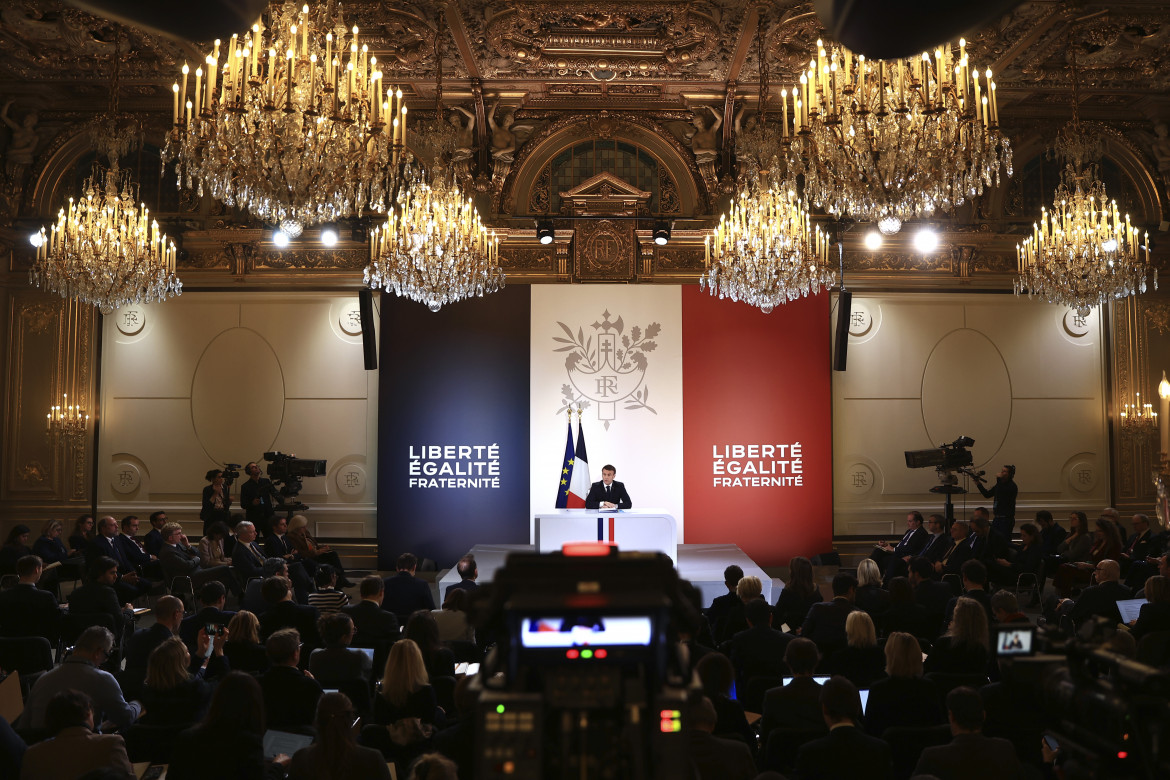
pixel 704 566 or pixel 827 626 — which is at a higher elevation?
pixel 827 626

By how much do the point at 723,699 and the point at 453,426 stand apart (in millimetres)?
8164

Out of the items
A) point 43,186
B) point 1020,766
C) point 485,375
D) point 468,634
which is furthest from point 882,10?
point 43,186

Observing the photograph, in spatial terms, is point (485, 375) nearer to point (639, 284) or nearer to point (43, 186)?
point (639, 284)

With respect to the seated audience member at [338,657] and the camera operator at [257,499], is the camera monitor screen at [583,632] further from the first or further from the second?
the camera operator at [257,499]

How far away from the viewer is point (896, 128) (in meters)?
5.66

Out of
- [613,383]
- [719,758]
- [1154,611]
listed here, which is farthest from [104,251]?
[1154,611]

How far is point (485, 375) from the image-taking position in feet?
38.9

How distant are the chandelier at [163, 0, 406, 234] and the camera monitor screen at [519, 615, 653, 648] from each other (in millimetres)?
4369

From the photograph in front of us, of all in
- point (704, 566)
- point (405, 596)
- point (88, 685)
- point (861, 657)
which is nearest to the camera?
point (88, 685)

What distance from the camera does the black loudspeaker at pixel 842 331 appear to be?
1157 cm

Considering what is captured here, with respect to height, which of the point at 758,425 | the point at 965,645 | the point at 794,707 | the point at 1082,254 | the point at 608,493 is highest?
the point at 1082,254

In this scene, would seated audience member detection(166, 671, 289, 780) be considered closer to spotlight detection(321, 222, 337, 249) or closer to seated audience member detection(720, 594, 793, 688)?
seated audience member detection(720, 594, 793, 688)

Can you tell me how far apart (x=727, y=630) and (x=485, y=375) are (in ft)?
22.2

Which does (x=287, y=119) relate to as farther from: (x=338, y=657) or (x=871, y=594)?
(x=871, y=594)
